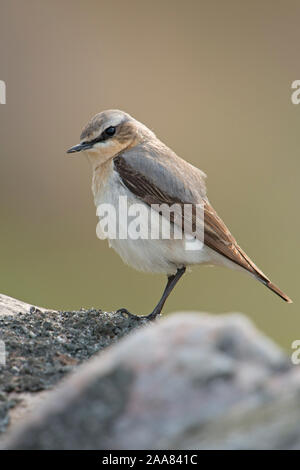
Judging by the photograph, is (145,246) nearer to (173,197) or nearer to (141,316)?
(173,197)

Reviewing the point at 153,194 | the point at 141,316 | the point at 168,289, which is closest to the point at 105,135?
the point at 153,194

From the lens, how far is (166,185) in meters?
5.68

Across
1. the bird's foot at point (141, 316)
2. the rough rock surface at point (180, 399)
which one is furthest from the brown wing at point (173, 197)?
the rough rock surface at point (180, 399)

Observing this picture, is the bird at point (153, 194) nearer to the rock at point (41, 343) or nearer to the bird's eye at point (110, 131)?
the bird's eye at point (110, 131)

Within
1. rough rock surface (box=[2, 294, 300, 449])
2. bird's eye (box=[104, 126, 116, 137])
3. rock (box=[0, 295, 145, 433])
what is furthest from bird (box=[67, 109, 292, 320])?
rough rock surface (box=[2, 294, 300, 449])

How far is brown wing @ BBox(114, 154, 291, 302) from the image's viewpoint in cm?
564

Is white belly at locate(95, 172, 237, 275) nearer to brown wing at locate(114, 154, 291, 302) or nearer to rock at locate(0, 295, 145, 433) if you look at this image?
brown wing at locate(114, 154, 291, 302)

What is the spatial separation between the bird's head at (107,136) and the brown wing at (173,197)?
14 centimetres

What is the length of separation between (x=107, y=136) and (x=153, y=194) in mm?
652

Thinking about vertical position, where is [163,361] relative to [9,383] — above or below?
above

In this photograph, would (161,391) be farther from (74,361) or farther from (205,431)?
(74,361)

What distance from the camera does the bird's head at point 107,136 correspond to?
5.86 metres
